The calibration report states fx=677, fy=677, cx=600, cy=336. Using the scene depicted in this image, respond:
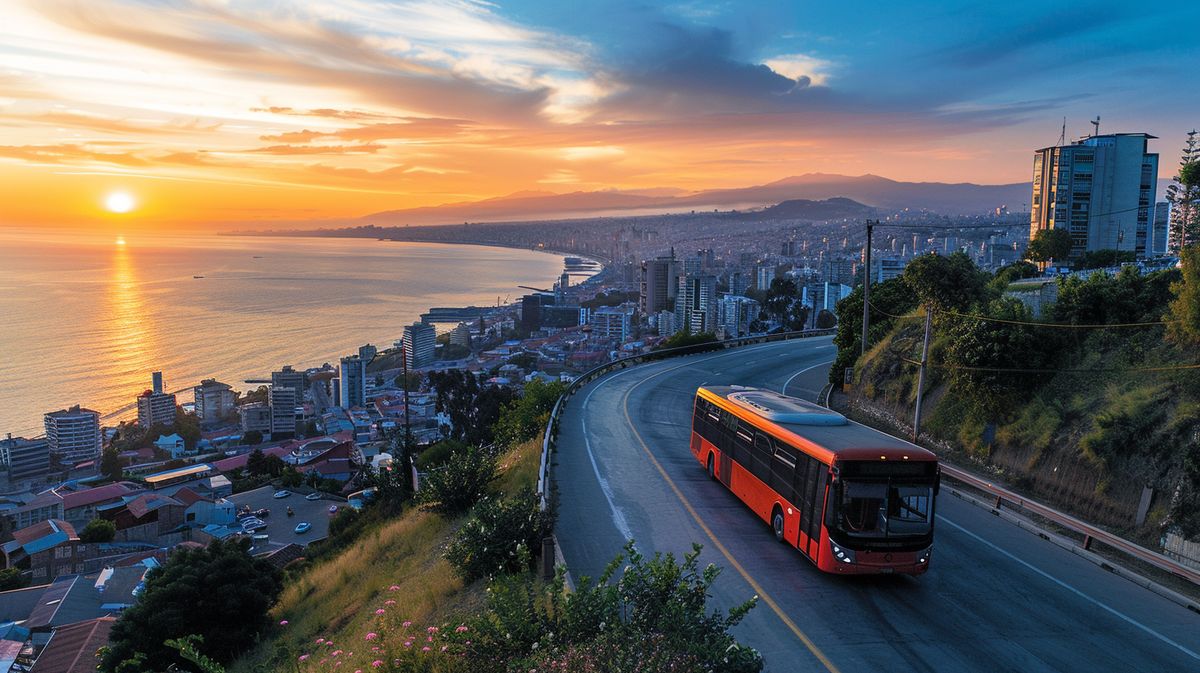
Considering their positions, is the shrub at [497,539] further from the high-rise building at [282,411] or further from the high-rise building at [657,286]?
the high-rise building at [657,286]

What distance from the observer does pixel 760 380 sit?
32.6m

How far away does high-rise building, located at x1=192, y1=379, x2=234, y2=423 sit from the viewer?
6969 centimetres

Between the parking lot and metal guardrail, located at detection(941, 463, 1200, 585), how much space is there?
3173cm

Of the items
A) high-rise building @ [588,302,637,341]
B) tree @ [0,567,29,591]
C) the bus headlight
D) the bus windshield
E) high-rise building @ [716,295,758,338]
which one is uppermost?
the bus windshield

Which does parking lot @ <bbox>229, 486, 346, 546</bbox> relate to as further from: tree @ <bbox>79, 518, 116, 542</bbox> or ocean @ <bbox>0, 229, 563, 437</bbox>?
ocean @ <bbox>0, 229, 563, 437</bbox>

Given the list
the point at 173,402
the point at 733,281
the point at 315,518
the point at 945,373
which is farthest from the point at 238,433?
the point at 733,281

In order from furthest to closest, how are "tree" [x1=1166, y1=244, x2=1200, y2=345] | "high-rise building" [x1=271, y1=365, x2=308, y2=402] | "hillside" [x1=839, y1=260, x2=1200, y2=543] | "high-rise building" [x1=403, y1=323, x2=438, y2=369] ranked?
"high-rise building" [x1=403, y1=323, x2=438, y2=369], "high-rise building" [x1=271, y1=365, x2=308, y2=402], "tree" [x1=1166, y1=244, x2=1200, y2=345], "hillside" [x1=839, y1=260, x2=1200, y2=543]

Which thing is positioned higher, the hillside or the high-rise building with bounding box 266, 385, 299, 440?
the hillside

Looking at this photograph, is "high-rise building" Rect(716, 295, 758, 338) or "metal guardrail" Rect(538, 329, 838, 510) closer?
"metal guardrail" Rect(538, 329, 838, 510)

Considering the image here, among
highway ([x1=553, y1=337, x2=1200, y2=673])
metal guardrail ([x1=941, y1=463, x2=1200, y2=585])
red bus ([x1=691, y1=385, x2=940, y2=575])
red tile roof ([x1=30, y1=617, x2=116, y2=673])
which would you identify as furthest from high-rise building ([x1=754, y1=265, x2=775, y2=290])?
red bus ([x1=691, y1=385, x2=940, y2=575])

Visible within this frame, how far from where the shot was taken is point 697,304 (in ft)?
335

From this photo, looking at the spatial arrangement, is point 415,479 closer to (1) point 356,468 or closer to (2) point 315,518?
(2) point 315,518

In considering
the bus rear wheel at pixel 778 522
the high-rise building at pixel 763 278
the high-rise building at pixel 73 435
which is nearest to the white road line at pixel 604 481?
the bus rear wheel at pixel 778 522

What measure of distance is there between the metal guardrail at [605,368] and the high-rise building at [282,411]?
4259 centimetres
